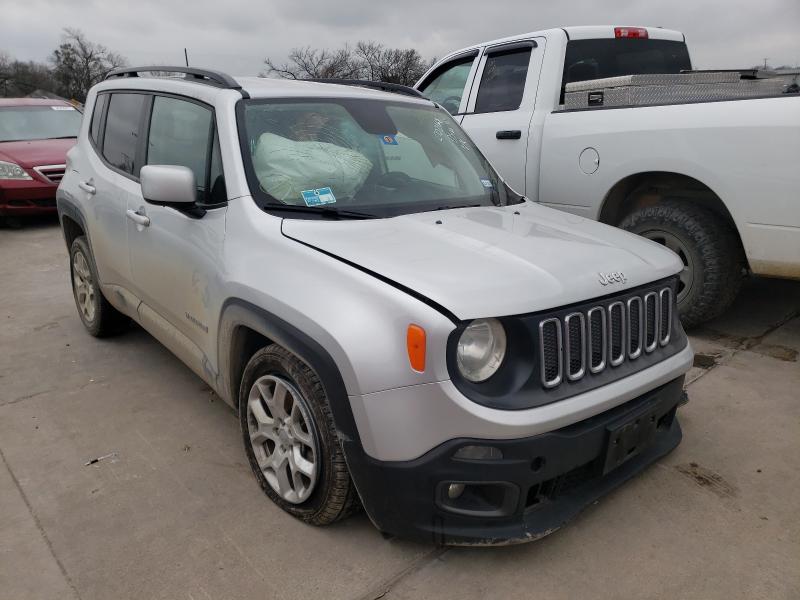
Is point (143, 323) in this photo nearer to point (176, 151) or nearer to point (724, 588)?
point (176, 151)

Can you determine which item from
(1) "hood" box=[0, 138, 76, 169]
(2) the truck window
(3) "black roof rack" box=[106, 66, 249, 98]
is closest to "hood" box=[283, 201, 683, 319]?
(3) "black roof rack" box=[106, 66, 249, 98]

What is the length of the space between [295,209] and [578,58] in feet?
11.1

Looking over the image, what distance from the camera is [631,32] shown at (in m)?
5.41

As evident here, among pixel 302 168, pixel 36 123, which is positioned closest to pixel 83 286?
pixel 302 168

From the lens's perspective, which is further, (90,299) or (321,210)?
(90,299)

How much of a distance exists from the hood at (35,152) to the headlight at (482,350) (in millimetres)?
8511

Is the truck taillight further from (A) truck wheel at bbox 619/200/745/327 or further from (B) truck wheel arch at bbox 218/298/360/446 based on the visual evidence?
(B) truck wheel arch at bbox 218/298/360/446

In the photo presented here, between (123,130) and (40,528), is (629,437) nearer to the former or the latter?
(40,528)

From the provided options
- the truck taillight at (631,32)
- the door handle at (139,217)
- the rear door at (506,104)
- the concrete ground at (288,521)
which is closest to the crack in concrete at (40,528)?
the concrete ground at (288,521)

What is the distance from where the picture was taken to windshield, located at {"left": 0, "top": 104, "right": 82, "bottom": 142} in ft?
32.7

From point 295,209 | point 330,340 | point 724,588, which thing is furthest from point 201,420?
point 724,588

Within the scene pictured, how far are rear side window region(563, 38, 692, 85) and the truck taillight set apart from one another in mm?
32

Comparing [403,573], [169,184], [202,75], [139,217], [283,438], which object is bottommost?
[403,573]

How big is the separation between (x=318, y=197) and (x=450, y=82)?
358 centimetres
